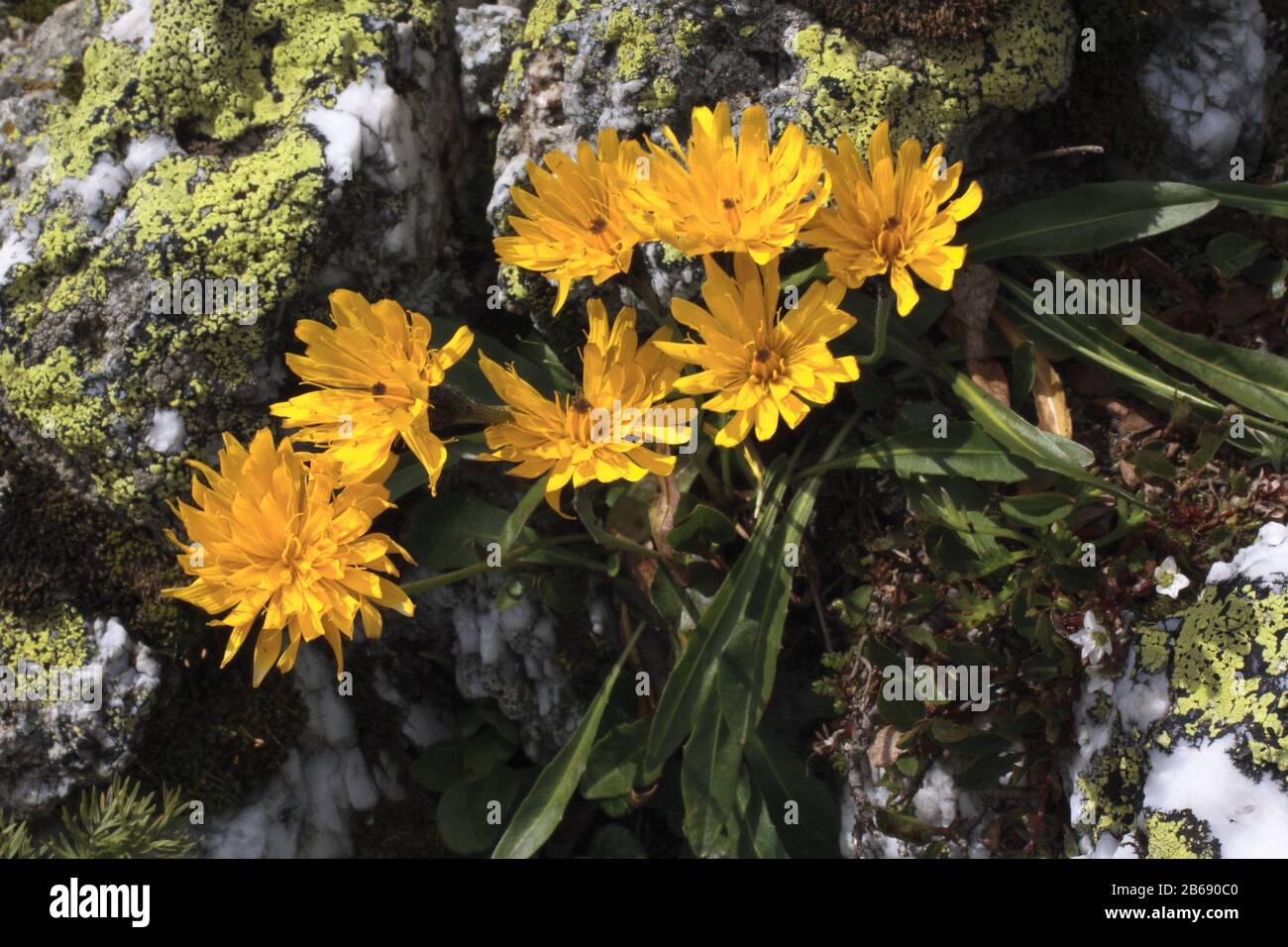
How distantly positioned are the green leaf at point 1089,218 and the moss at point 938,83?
32cm

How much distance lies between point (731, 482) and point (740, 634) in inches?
22.2

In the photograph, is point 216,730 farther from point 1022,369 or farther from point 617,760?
point 1022,369

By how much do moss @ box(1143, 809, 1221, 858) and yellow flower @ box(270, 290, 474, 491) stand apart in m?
1.92

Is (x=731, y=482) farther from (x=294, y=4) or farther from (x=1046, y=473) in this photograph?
(x=294, y=4)

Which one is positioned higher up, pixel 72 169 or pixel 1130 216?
pixel 72 169

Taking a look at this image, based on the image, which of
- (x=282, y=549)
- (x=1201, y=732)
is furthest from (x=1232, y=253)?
(x=282, y=549)

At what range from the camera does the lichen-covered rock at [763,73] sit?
301 cm

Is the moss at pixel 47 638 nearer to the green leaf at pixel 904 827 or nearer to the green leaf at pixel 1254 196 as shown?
the green leaf at pixel 904 827

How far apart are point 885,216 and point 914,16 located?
803 millimetres

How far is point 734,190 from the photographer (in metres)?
2.62

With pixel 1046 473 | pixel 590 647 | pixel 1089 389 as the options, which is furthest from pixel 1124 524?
pixel 590 647

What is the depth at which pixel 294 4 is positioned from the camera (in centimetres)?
340

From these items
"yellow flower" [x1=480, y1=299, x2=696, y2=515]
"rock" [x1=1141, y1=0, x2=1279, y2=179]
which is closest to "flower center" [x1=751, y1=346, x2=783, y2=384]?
"yellow flower" [x1=480, y1=299, x2=696, y2=515]

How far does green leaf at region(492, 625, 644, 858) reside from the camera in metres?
3.19
